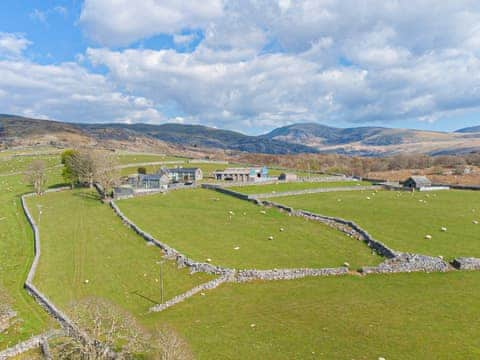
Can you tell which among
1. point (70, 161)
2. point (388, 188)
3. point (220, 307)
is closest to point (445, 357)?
point (220, 307)

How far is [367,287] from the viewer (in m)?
27.5

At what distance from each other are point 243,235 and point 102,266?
652 inches

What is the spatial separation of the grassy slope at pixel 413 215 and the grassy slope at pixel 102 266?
22903 millimetres

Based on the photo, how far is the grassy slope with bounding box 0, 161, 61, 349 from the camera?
24805 mm

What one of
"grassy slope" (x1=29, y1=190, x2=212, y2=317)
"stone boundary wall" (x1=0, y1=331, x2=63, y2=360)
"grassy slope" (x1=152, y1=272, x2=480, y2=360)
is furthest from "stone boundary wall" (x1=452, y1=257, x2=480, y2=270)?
"stone boundary wall" (x1=0, y1=331, x2=63, y2=360)

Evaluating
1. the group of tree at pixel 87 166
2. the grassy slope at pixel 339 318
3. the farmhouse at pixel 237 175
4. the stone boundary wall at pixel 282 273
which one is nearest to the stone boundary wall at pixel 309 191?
the farmhouse at pixel 237 175

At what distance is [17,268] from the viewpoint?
3641cm

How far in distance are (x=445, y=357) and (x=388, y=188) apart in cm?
6392

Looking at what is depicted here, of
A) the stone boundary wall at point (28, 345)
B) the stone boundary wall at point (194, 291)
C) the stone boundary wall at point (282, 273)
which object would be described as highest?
the stone boundary wall at point (282, 273)

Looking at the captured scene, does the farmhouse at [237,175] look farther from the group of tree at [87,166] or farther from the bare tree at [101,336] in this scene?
the bare tree at [101,336]

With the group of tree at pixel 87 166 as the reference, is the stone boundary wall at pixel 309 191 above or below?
below

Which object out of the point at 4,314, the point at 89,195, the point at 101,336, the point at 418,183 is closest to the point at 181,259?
the point at 101,336

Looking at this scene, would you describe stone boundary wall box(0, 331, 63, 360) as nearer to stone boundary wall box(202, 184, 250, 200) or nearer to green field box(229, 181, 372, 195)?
stone boundary wall box(202, 184, 250, 200)

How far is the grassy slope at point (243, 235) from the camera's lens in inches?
1345
